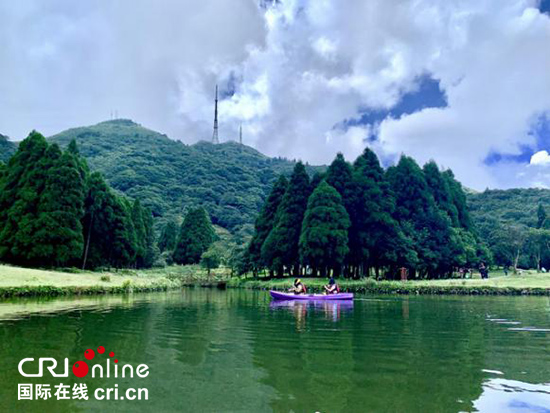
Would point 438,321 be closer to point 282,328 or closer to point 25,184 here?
point 282,328

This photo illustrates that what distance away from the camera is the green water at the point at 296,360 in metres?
7.56

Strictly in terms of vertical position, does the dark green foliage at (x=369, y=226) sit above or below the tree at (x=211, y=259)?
above

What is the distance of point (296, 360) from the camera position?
35.4 ft

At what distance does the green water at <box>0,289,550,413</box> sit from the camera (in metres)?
7.56

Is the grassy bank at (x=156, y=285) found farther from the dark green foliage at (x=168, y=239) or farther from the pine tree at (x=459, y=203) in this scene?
the dark green foliage at (x=168, y=239)

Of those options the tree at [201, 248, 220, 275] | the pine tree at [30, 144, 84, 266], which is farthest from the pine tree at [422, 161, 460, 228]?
the pine tree at [30, 144, 84, 266]

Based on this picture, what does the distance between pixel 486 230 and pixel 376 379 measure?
3409 inches

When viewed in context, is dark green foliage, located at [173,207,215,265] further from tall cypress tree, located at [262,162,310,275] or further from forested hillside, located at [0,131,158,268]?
tall cypress tree, located at [262,162,310,275]

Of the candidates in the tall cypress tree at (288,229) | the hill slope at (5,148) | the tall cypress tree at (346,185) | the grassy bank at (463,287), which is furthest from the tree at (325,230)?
the hill slope at (5,148)

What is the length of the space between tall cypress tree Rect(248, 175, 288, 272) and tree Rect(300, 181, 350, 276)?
31.2 ft

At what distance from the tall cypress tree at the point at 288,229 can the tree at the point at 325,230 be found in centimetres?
344

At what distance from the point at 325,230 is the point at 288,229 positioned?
24.5ft

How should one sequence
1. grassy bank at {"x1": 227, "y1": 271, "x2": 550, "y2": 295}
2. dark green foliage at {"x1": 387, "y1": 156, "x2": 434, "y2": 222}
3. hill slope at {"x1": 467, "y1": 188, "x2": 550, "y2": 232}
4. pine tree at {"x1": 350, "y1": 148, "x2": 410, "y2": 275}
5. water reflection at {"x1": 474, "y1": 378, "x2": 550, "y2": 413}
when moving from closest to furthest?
water reflection at {"x1": 474, "y1": 378, "x2": 550, "y2": 413}
grassy bank at {"x1": 227, "y1": 271, "x2": 550, "y2": 295}
pine tree at {"x1": 350, "y1": 148, "x2": 410, "y2": 275}
dark green foliage at {"x1": 387, "y1": 156, "x2": 434, "y2": 222}
hill slope at {"x1": 467, "y1": 188, "x2": 550, "y2": 232}

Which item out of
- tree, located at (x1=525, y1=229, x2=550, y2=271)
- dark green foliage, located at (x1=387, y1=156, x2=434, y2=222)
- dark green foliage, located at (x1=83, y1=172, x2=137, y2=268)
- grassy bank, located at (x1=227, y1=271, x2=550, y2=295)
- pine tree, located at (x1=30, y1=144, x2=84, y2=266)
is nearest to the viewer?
grassy bank, located at (x1=227, y1=271, x2=550, y2=295)
